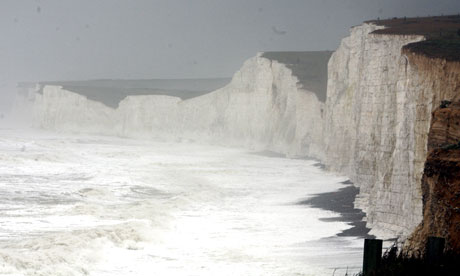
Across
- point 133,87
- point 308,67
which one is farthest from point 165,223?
point 133,87

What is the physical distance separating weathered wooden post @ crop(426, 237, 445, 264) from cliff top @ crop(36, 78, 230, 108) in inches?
3298

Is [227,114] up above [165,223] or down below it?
above

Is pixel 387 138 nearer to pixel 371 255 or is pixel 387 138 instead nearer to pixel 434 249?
pixel 371 255

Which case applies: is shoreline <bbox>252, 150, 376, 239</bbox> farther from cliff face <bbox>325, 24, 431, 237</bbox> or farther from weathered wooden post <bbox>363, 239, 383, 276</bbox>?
weathered wooden post <bbox>363, 239, 383, 276</bbox>

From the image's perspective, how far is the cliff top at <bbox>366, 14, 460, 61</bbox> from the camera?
70.2ft

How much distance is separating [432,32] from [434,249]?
77.1 ft

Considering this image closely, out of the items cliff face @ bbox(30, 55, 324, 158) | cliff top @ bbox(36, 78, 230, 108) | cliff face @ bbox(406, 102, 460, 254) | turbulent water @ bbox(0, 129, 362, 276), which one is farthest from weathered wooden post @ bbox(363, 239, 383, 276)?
cliff top @ bbox(36, 78, 230, 108)

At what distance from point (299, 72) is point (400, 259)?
6158cm

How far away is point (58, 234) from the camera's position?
2083 cm

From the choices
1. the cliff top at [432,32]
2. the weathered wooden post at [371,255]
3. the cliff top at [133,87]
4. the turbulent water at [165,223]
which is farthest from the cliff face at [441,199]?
Result: the cliff top at [133,87]

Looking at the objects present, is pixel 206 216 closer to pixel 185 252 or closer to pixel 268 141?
pixel 185 252

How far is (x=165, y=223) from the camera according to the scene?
2502 cm

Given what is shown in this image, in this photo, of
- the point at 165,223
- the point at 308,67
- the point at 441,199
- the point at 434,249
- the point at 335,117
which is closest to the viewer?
the point at 434,249

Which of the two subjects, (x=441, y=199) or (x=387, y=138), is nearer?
(x=441, y=199)
